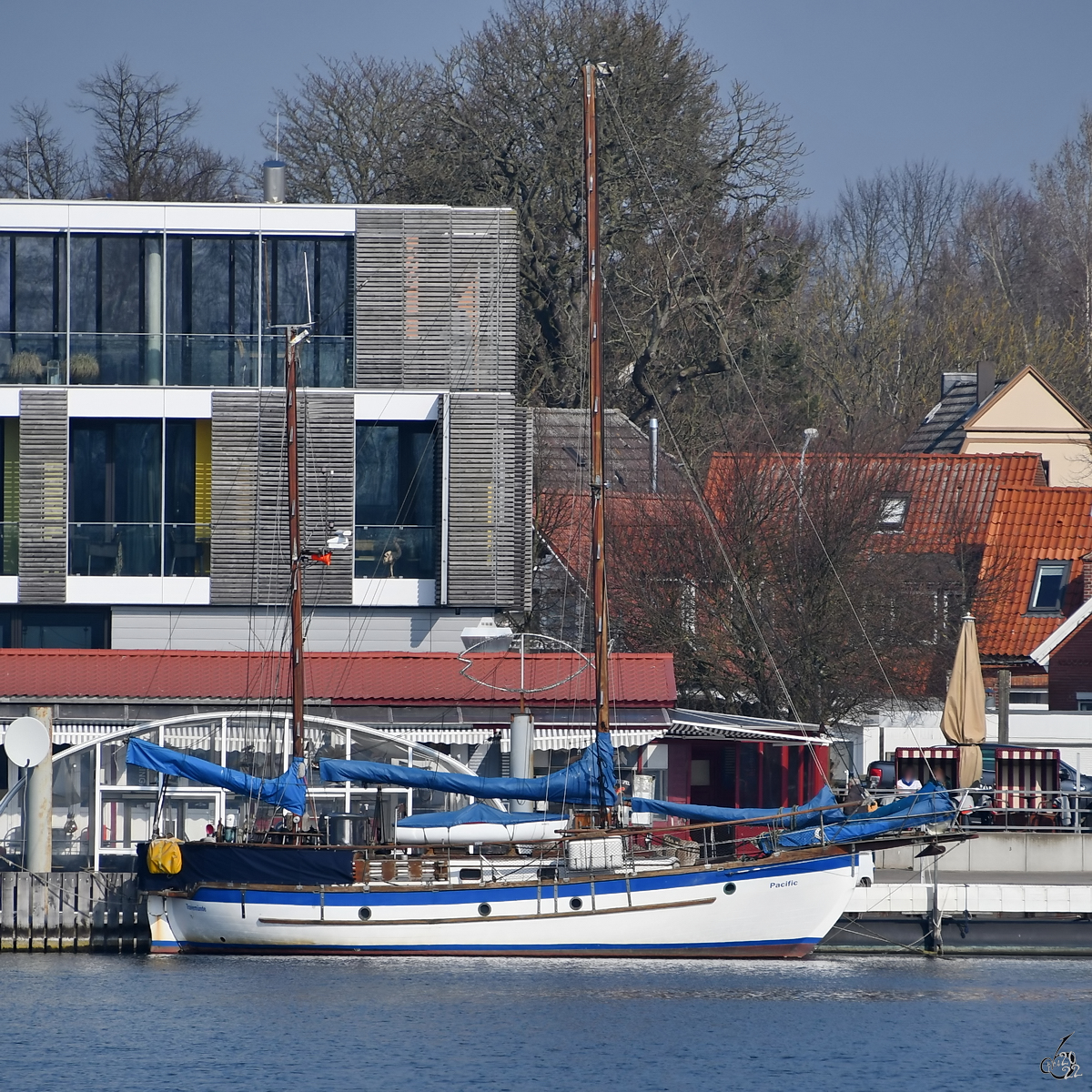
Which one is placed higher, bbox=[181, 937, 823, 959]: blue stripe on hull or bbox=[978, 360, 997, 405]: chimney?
bbox=[978, 360, 997, 405]: chimney

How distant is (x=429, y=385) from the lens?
41750 millimetres

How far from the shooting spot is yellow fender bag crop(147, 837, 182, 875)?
32062mm

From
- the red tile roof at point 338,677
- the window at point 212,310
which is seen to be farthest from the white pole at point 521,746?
the window at point 212,310

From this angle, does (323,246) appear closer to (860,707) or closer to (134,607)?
(134,607)

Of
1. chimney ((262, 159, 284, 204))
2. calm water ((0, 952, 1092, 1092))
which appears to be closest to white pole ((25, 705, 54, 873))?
calm water ((0, 952, 1092, 1092))

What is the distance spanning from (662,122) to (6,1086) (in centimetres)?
4390

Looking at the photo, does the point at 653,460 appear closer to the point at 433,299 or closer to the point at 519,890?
the point at 433,299

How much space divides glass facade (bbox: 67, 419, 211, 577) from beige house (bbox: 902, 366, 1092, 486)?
3836 cm

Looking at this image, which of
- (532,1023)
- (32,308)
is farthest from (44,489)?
(532,1023)

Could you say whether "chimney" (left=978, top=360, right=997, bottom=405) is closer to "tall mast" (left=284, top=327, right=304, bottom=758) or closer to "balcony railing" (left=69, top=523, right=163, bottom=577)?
"balcony railing" (left=69, top=523, right=163, bottom=577)

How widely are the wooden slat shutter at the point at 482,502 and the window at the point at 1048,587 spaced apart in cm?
1934

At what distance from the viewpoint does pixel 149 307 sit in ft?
136

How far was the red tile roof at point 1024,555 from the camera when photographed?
5334cm

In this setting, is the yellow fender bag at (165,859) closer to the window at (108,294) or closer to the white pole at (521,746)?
the white pole at (521,746)
